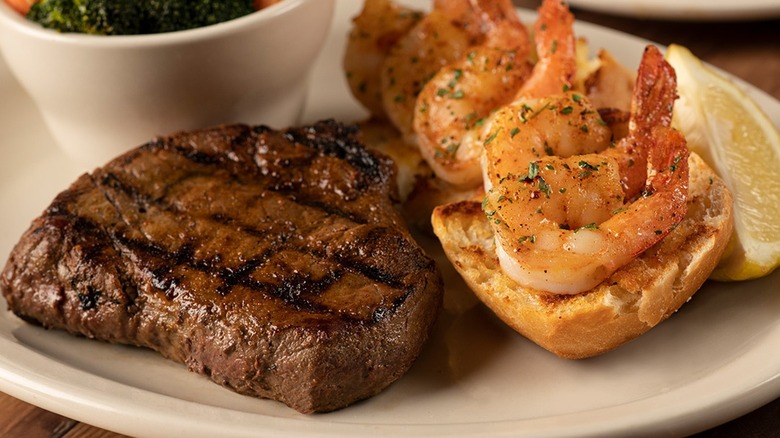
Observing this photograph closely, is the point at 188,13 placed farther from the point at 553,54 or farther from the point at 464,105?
the point at 553,54

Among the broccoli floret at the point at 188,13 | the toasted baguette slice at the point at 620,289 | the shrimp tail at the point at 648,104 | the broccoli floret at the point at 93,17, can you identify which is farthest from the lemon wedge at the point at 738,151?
the broccoli floret at the point at 93,17

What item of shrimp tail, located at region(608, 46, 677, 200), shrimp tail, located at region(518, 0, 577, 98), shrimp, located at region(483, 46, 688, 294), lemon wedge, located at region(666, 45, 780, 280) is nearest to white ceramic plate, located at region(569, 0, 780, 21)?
lemon wedge, located at region(666, 45, 780, 280)

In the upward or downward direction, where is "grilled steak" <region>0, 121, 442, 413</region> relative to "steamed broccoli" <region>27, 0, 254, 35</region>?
downward

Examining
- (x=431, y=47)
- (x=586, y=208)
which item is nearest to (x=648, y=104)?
(x=586, y=208)

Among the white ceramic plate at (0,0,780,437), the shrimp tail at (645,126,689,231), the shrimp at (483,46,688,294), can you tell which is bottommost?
the white ceramic plate at (0,0,780,437)

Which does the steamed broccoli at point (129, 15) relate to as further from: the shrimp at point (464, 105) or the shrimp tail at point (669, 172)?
the shrimp tail at point (669, 172)

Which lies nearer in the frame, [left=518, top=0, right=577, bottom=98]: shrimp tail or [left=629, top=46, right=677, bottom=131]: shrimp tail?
[left=629, top=46, right=677, bottom=131]: shrimp tail

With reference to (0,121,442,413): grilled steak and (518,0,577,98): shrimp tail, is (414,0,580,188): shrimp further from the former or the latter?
(0,121,442,413): grilled steak
